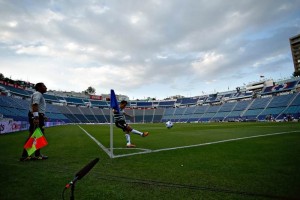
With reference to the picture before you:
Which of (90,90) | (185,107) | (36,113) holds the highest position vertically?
(90,90)

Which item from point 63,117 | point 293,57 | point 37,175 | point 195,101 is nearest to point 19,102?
point 63,117

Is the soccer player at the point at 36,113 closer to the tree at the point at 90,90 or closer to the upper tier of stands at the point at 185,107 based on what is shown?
the upper tier of stands at the point at 185,107

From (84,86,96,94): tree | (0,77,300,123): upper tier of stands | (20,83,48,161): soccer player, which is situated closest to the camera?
(20,83,48,161): soccer player

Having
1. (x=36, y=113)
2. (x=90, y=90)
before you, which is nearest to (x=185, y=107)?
(x=90, y=90)

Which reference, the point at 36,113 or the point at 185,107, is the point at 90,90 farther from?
the point at 36,113

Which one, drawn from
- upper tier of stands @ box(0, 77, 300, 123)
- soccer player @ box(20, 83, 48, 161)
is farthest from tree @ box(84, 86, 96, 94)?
soccer player @ box(20, 83, 48, 161)

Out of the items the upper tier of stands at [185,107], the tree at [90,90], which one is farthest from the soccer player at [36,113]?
the tree at [90,90]

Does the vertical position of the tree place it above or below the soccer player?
above

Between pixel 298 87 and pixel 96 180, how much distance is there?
82353 mm


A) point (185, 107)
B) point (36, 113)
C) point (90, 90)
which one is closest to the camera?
point (36, 113)

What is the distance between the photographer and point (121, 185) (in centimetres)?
332

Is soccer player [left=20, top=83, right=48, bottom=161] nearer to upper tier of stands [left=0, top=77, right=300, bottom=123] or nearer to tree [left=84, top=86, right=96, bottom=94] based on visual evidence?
upper tier of stands [left=0, top=77, right=300, bottom=123]

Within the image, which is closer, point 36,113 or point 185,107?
point 36,113

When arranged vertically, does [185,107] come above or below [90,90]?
below
